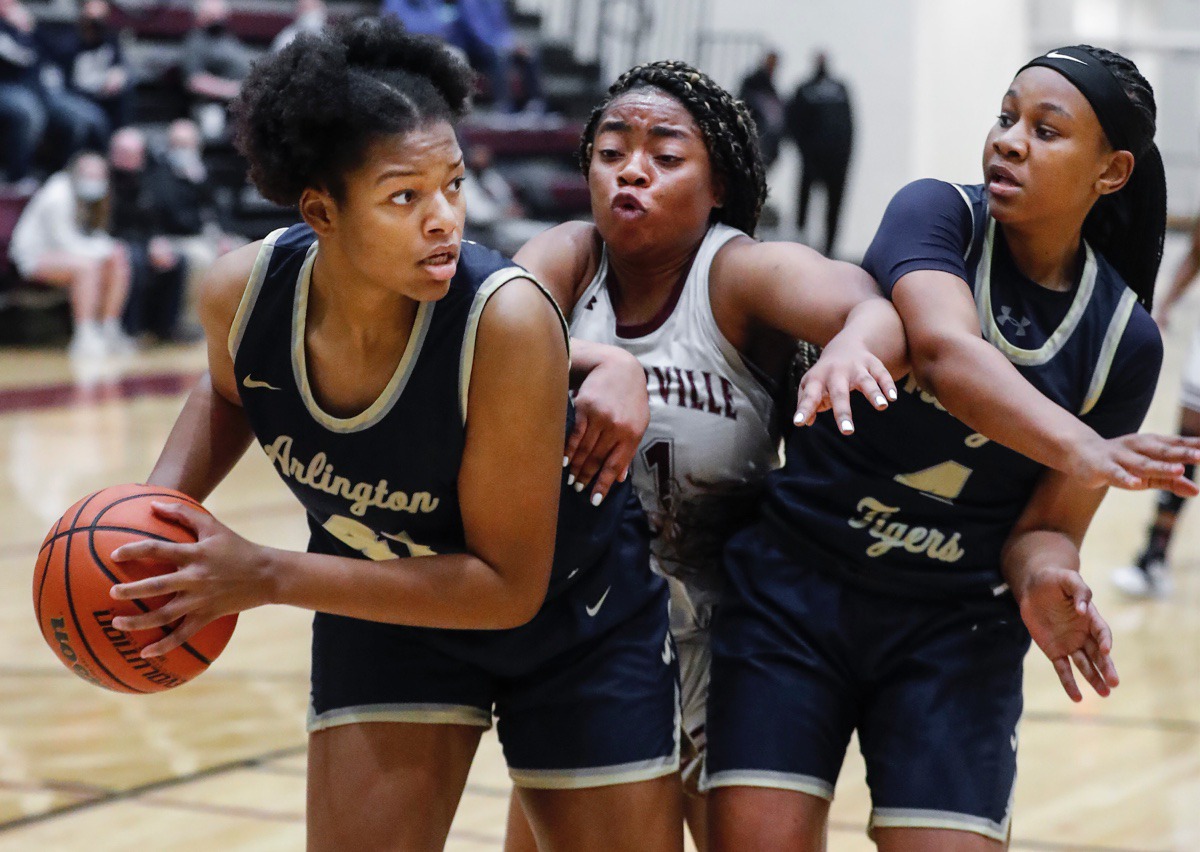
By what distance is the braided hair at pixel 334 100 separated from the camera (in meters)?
2.10

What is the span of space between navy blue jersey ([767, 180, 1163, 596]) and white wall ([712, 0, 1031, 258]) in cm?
1433

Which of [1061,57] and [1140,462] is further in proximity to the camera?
[1061,57]

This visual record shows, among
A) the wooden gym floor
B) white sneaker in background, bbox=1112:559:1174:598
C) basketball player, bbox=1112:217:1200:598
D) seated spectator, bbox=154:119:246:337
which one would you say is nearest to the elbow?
the wooden gym floor

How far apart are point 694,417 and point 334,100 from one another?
0.85m

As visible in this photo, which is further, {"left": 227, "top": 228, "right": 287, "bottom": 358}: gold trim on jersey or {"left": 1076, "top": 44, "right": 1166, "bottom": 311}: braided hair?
{"left": 1076, "top": 44, "right": 1166, "bottom": 311}: braided hair

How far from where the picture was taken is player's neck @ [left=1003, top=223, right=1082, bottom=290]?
2.46 m

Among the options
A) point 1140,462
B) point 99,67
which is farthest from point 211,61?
point 1140,462

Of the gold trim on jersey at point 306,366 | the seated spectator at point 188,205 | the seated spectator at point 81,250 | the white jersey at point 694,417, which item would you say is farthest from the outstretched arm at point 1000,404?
the seated spectator at point 188,205

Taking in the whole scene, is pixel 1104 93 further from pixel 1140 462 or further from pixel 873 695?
pixel 873 695

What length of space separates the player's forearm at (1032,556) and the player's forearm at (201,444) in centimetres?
127

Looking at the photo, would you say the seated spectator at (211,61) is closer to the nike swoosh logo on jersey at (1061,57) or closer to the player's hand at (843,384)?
the nike swoosh logo on jersey at (1061,57)

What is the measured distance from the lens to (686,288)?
263 centimetres

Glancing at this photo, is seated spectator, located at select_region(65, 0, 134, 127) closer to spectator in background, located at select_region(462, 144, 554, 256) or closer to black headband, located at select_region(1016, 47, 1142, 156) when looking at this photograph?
spectator in background, located at select_region(462, 144, 554, 256)

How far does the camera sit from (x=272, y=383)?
2330 millimetres
